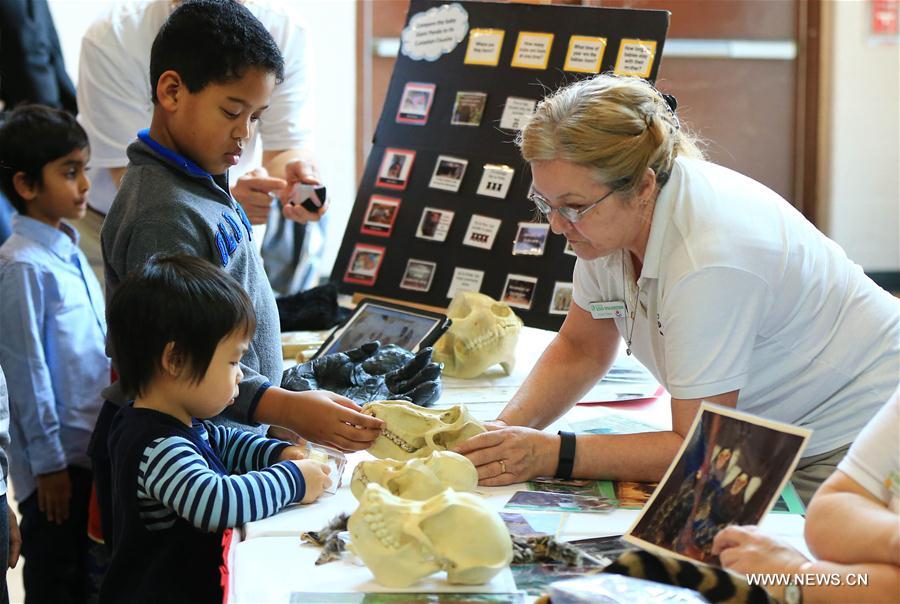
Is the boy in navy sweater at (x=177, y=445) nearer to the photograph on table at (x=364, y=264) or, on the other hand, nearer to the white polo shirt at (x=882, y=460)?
the white polo shirt at (x=882, y=460)

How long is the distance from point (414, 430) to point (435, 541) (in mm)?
551

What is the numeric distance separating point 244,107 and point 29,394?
1.17 meters

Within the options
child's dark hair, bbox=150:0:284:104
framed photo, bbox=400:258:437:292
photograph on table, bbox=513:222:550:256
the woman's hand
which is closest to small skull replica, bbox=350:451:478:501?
the woman's hand

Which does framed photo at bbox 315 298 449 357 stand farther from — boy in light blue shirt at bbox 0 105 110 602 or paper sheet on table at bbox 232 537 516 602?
paper sheet on table at bbox 232 537 516 602

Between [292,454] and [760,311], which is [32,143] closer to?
[292,454]

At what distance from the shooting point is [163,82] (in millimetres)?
1945

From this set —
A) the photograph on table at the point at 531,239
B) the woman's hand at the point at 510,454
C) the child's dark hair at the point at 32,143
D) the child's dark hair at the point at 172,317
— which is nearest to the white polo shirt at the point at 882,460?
the woman's hand at the point at 510,454

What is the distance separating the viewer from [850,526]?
1.25m

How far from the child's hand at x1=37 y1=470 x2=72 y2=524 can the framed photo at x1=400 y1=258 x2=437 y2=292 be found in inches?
45.3

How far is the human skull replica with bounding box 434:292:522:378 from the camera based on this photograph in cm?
256

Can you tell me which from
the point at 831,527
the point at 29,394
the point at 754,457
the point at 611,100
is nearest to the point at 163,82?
the point at 611,100

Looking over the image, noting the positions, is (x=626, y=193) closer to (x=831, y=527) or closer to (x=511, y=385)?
(x=831, y=527)

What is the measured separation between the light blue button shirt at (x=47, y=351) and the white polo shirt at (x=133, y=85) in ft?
1.35

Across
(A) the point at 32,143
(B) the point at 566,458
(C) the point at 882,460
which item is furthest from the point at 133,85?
(C) the point at 882,460
